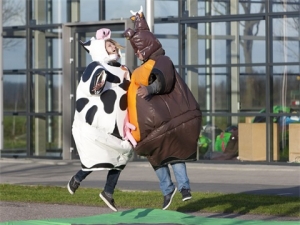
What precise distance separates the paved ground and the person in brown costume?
4.62 feet

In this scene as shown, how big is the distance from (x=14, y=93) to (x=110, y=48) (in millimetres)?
12471

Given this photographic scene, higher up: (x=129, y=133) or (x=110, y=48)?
(x=110, y=48)

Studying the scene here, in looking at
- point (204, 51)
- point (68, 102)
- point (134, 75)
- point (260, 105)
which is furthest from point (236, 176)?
point (134, 75)

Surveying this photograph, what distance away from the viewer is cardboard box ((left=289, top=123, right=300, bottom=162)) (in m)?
18.2

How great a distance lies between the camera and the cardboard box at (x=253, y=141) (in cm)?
1861

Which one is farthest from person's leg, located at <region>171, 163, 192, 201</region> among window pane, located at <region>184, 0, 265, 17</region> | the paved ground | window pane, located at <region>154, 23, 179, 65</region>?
window pane, located at <region>154, 23, 179, 65</region>

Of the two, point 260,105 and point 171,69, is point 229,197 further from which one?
point 260,105

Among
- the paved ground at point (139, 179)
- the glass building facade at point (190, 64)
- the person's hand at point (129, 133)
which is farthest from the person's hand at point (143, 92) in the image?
the glass building facade at point (190, 64)

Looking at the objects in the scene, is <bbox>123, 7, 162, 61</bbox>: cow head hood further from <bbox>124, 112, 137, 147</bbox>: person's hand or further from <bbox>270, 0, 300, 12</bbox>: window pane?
<bbox>270, 0, 300, 12</bbox>: window pane

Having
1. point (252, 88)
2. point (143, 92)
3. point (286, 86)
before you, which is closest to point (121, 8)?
point (252, 88)

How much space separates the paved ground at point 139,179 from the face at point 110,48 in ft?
6.98

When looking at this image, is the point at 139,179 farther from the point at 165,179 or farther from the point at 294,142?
the point at 165,179

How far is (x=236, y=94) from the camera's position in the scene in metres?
19.2

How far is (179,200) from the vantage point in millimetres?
12195
